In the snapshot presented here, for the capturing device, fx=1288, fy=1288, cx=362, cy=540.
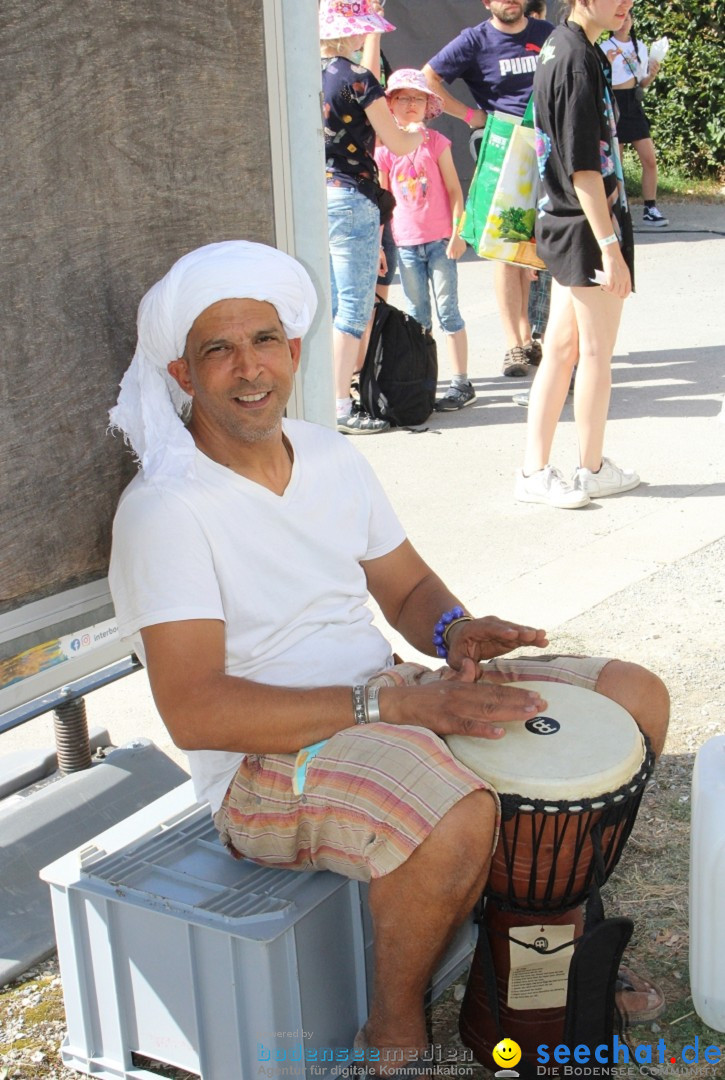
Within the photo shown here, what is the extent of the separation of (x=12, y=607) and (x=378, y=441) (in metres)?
3.79

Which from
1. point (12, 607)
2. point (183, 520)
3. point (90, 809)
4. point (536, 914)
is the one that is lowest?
point (90, 809)

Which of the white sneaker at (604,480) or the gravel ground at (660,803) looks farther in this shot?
the white sneaker at (604,480)

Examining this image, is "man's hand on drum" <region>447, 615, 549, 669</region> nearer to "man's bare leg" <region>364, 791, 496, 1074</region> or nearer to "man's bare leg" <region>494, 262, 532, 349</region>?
"man's bare leg" <region>364, 791, 496, 1074</region>

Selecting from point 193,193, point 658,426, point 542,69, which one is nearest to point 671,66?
point 658,426

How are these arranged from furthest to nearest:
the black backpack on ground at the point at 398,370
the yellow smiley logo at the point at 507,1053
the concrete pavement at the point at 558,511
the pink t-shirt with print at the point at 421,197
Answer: the pink t-shirt with print at the point at 421,197
the black backpack on ground at the point at 398,370
the concrete pavement at the point at 558,511
the yellow smiley logo at the point at 507,1053

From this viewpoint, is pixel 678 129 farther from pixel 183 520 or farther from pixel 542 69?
pixel 183 520

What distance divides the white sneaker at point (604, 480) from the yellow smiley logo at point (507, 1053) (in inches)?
120

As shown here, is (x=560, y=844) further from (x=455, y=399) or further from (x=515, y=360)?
(x=515, y=360)

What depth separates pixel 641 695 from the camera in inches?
94.0

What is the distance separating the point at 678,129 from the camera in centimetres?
1329

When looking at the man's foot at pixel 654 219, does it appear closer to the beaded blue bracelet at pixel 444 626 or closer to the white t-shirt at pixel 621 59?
the white t-shirt at pixel 621 59

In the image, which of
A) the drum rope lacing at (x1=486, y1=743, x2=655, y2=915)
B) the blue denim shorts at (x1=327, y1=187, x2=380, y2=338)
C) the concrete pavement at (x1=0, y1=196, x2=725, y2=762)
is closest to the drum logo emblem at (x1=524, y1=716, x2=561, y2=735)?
the drum rope lacing at (x1=486, y1=743, x2=655, y2=915)

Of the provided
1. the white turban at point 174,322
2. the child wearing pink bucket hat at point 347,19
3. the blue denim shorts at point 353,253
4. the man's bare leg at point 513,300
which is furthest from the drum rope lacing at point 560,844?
the man's bare leg at point 513,300

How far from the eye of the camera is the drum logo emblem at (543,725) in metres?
2.19
